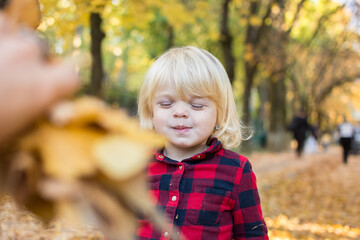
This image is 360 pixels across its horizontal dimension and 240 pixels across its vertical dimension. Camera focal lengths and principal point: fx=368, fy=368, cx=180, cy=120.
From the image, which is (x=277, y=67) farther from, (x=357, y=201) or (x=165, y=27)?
(x=357, y=201)

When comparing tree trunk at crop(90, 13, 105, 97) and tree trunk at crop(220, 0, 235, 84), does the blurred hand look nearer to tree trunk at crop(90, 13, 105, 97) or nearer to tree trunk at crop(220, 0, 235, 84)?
tree trunk at crop(90, 13, 105, 97)

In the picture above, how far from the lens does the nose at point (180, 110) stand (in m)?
1.71

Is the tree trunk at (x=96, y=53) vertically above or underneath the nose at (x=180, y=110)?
above

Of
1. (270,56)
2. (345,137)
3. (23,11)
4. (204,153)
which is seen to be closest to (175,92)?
(204,153)

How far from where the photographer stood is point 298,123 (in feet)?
43.8

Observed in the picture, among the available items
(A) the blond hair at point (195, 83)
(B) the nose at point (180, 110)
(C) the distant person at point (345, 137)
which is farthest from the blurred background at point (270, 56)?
(C) the distant person at point (345, 137)

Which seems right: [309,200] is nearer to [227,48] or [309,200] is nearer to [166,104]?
[227,48]

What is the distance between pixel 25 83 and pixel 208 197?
1366mm

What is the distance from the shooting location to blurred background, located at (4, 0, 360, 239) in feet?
16.1

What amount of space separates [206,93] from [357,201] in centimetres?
662

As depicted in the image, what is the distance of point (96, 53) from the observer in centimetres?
557

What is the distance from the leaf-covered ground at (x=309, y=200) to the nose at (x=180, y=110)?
10.7 ft

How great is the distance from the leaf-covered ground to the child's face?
3.16 m

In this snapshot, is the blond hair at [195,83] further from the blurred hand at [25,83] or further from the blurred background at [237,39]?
the blurred hand at [25,83]
